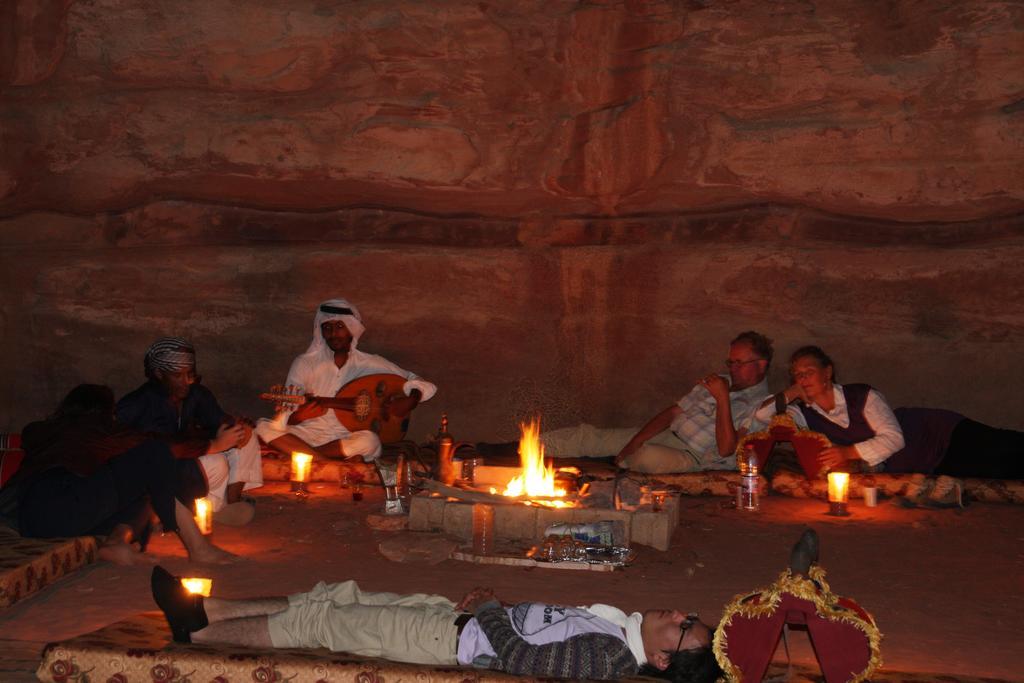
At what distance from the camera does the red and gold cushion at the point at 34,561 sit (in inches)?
201

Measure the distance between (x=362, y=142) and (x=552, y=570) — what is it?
4937mm

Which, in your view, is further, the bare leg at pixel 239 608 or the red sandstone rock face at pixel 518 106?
the red sandstone rock face at pixel 518 106

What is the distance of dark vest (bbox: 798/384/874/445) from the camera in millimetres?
8211

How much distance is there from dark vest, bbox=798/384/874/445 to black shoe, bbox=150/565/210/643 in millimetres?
5295

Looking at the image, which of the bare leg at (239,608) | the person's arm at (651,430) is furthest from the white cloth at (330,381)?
the bare leg at (239,608)

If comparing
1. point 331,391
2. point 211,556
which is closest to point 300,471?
point 331,391

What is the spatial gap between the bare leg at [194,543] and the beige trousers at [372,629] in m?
1.73

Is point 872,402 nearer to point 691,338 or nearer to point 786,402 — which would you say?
point 786,402

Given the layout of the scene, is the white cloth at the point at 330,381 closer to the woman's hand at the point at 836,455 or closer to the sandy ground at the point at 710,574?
the sandy ground at the point at 710,574

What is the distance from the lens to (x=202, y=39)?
9344mm

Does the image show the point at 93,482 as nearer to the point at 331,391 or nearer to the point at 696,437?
the point at 331,391

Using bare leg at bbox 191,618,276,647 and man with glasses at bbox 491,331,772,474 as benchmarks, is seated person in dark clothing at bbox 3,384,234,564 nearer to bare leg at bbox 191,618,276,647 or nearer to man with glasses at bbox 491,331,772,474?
bare leg at bbox 191,618,276,647

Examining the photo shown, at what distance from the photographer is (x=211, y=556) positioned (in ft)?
19.7

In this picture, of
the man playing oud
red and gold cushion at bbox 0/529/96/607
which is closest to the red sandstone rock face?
the man playing oud
